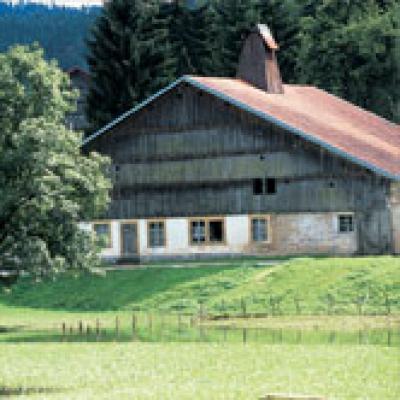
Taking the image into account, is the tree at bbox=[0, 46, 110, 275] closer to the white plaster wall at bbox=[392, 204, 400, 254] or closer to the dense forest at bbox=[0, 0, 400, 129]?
the white plaster wall at bbox=[392, 204, 400, 254]

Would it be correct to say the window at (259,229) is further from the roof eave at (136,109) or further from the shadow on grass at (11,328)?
the shadow on grass at (11,328)

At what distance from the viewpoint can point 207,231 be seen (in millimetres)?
65062

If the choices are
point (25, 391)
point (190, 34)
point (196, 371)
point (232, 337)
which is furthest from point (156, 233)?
point (25, 391)

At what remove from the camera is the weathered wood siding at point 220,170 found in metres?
60.8

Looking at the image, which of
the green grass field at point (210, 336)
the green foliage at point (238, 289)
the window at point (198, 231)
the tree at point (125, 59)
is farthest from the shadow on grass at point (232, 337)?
the tree at point (125, 59)

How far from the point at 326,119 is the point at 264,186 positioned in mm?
6316

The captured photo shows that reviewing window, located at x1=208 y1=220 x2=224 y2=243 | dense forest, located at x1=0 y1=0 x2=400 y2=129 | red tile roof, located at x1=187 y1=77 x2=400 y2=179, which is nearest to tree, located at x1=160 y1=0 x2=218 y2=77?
dense forest, located at x1=0 y1=0 x2=400 y2=129

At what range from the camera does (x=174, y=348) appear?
126 ft

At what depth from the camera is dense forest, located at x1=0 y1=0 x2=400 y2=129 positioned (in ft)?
272

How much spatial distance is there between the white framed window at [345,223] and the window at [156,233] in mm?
8926

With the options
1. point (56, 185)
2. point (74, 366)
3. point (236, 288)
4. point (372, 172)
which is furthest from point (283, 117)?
point (74, 366)

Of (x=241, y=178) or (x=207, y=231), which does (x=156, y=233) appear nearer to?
(x=207, y=231)

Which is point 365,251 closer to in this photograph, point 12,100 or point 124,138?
point 124,138

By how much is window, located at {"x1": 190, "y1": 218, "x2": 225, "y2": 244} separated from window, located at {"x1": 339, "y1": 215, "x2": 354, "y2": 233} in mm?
5893
